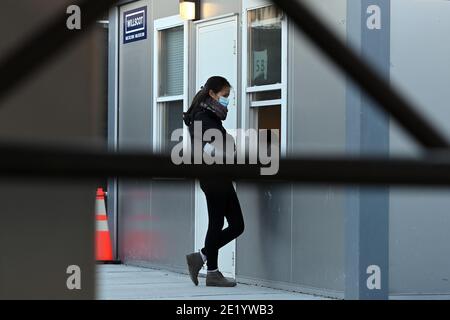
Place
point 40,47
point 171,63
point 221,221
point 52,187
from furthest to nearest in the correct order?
point 171,63 < point 221,221 < point 52,187 < point 40,47

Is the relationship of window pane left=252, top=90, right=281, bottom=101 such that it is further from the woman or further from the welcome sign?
the welcome sign

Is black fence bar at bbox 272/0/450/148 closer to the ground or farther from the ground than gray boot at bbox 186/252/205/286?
farther from the ground

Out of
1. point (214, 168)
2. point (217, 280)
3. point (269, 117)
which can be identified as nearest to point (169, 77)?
point (269, 117)

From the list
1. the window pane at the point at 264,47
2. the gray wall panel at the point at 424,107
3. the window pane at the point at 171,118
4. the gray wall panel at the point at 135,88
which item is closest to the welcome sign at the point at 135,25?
the gray wall panel at the point at 135,88

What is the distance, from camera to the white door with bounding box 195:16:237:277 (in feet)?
27.2

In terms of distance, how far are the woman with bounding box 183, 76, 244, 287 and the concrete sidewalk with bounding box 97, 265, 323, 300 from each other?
0.60 feet

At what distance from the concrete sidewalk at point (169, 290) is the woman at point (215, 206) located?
0.18 m

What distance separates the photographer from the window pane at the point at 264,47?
7.77 meters

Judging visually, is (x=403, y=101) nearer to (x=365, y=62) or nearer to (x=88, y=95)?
(x=365, y=62)

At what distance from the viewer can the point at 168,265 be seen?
30.6ft

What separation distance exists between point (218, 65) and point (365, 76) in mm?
7593

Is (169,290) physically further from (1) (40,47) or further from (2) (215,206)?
(1) (40,47)

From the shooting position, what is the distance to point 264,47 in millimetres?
7918

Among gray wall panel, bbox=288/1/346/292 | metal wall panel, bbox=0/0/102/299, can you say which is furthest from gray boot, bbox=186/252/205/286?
metal wall panel, bbox=0/0/102/299
